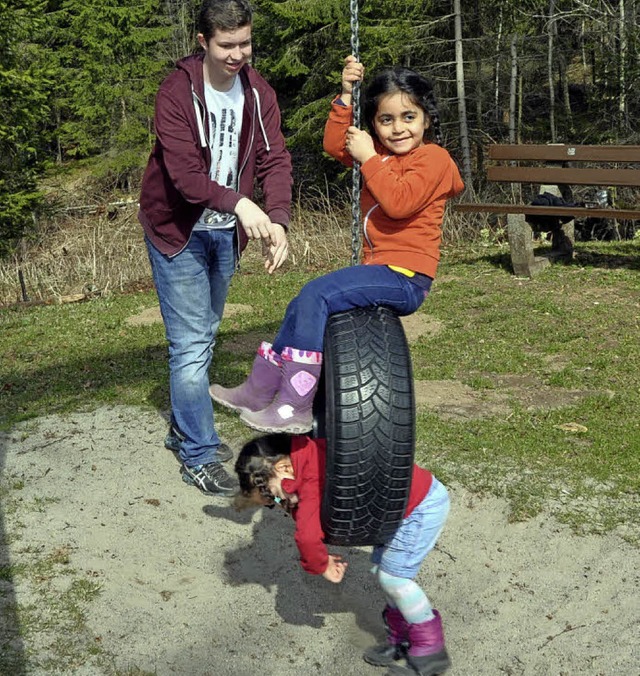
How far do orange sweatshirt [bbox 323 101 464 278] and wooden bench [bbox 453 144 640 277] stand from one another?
6237 mm

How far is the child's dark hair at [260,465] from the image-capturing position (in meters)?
3.13

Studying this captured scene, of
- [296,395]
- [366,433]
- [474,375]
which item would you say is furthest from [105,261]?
[366,433]

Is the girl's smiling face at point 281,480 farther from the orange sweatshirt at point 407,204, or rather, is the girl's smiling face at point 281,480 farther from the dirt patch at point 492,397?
the dirt patch at point 492,397

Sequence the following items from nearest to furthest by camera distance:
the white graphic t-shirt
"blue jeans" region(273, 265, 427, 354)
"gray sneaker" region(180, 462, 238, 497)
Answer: "blue jeans" region(273, 265, 427, 354), the white graphic t-shirt, "gray sneaker" region(180, 462, 238, 497)

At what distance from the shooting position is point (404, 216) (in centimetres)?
331

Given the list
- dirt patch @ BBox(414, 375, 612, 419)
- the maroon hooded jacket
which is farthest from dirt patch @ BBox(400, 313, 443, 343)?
the maroon hooded jacket

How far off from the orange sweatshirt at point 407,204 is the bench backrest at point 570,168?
657cm

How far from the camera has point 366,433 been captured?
2994 mm

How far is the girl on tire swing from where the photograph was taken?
323cm

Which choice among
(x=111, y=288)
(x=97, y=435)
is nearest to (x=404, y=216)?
(x=97, y=435)

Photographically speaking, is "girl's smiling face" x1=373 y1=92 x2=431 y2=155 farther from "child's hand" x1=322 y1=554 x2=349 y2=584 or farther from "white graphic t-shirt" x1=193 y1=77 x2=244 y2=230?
"child's hand" x1=322 y1=554 x2=349 y2=584

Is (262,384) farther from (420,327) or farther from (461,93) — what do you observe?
(461,93)

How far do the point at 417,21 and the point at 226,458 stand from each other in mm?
16305

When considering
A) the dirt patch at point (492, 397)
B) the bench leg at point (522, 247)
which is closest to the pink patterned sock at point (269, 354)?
the dirt patch at point (492, 397)
